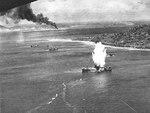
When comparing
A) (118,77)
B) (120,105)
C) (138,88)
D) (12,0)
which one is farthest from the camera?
(118,77)

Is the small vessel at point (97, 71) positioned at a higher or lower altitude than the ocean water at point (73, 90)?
higher

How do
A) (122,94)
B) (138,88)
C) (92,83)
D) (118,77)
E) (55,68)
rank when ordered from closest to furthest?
(122,94) < (138,88) < (92,83) < (118,77) < (55,68)

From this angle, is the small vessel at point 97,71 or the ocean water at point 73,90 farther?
the small vessel at point 97,71

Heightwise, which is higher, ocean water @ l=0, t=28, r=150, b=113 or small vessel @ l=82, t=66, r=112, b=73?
small vessel @ l=82, t=66, r=112, b=73

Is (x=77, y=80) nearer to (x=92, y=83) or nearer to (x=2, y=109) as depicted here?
(x=92, y=83)

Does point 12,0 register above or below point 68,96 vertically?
above

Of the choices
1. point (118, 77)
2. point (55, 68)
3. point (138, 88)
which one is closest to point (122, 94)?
point (138, 88)

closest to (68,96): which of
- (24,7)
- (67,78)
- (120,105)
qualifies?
(120,105)

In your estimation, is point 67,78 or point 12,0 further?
point 67,78

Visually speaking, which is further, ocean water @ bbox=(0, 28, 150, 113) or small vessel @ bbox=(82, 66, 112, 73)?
small vessel @ bbox=(82, 66, 112, 73)

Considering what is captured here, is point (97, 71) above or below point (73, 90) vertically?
above

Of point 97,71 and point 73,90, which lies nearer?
point 73,90
